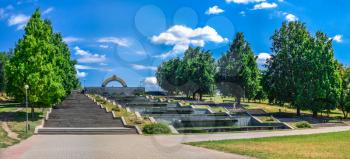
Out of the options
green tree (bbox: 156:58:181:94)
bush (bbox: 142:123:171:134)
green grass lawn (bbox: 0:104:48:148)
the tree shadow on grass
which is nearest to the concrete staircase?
green grass lawn (bbox: 0:104:48:148)

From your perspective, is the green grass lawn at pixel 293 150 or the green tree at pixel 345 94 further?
the green tree at pixel 345 94

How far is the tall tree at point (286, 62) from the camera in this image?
60031 millimetres

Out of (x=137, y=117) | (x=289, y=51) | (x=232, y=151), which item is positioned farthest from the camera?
(x=289, y=51)

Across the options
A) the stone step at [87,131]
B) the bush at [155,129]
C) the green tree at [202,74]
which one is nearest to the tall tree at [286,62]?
the green tree at [202,74]

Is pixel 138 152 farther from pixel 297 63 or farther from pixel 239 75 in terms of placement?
pixel 239 75

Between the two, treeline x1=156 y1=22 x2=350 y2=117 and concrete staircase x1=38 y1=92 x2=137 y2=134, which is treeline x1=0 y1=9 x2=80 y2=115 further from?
treeline x1=156 y1=22 x2=350 y2=117

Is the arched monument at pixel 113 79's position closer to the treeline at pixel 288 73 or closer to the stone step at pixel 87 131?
the treeline at pixel 288 73

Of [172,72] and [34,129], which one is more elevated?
[172,72]

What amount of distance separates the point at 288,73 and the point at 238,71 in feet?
39.1

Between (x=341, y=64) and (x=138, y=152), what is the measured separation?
5273 centimetres

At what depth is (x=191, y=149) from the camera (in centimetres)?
2350

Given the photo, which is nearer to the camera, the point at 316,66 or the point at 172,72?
the point at 316,66

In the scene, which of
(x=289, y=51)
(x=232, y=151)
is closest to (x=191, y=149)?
(x=232, y=151)

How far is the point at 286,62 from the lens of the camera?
6219 cm
